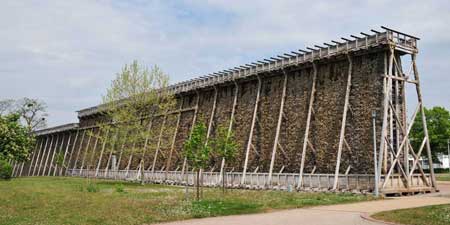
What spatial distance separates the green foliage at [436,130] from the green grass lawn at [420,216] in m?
56.7

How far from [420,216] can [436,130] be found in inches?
2431

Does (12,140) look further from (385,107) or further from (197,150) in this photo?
(385,107)

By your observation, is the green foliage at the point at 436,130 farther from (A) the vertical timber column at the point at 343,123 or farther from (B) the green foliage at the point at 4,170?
(B) the green foliage at the point at 4,170

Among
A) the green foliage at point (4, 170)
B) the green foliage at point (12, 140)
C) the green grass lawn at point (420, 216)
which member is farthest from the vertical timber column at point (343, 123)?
the green foliage at point (12, 140)

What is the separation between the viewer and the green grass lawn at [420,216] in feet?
47.0

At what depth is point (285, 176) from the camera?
3422 centimetres

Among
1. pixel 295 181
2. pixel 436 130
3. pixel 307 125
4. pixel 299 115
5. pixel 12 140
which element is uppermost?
pixel 436 130

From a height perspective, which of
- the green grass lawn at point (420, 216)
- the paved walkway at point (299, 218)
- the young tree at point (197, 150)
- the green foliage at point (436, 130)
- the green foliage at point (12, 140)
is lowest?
the paved walkway at point (299, 218)

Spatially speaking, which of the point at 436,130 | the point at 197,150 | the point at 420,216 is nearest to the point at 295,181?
the point at 197,150

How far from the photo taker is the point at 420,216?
1541 centimetres

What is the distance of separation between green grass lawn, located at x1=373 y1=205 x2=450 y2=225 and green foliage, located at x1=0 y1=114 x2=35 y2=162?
1796 inches

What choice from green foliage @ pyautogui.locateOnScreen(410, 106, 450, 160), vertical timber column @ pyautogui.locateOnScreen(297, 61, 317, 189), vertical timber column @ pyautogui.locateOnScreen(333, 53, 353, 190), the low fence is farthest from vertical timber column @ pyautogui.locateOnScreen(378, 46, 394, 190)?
green foliage @ pyautogui.locateOnScreen(410, 106, 450, 160)

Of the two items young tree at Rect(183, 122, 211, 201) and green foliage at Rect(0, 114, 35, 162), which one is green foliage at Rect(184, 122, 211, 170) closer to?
young tree at Rect(183, 122, 211, 201)

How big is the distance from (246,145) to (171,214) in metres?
23.5
